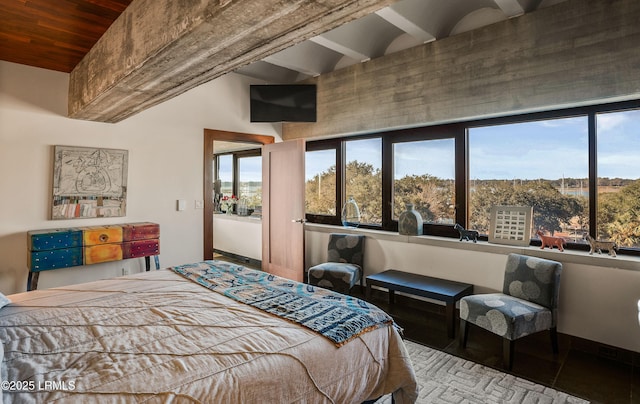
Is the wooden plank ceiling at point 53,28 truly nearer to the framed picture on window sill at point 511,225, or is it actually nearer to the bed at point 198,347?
the bed at point 198,347

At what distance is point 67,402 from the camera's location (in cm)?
109

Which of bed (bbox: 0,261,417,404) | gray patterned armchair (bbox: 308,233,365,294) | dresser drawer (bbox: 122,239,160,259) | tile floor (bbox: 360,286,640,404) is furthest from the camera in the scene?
gray patterned armchair (bbox: 308,233,365,294)

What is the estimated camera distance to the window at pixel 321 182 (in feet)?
16.1

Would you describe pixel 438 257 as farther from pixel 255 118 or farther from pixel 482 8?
pixel 255 118

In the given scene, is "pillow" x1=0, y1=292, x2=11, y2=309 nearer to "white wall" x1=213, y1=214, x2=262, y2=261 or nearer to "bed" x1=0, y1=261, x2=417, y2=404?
"bed" x1=0, y1=261, x2=417, y2=404

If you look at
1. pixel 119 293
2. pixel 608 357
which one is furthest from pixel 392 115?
pixel 119 293

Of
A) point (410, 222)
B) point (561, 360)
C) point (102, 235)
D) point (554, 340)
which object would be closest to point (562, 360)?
point (561, 360)

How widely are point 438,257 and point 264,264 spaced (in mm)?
2598

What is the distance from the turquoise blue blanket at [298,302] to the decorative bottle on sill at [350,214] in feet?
7.21

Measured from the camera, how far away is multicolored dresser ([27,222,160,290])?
305 cm

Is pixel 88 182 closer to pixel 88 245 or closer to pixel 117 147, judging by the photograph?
pixel 117 147

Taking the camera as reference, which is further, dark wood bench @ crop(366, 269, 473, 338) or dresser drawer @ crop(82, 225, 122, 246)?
dresser drawer @ crop(82, 225, 122, 246)

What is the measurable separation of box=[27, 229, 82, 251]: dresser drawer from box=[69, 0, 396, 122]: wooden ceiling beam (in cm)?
125

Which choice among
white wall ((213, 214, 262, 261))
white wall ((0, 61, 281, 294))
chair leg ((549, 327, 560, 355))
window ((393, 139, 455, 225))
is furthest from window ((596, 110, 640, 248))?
white wall ((213, 214, 262, 261))
